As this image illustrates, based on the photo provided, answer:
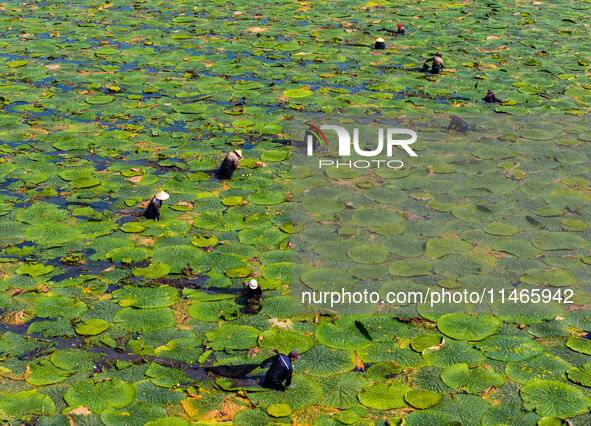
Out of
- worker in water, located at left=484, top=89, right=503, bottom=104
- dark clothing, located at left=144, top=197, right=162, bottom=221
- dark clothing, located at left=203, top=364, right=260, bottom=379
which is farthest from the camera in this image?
worker in water, located at left=484, top=89, right=503, bottom=104

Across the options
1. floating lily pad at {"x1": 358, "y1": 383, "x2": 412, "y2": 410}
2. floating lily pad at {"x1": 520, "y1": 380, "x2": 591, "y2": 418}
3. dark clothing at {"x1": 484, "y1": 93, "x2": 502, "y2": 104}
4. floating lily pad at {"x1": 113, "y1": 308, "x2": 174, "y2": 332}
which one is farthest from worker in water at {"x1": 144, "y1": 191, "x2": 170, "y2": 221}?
dark clothing at {"x1": 484, "y1": 93, "x2": 502, "y2": 104}

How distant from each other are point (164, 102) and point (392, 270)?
510 centimetres

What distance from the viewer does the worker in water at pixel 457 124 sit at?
8.31 metres

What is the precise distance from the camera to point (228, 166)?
713 centimetres

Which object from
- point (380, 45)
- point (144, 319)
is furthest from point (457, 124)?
point (144, 319)

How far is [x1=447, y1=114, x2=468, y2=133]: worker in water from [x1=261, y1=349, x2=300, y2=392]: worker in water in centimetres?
508

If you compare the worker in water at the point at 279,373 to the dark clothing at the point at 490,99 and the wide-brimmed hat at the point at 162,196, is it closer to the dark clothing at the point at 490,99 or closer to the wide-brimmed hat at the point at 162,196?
the wide-brimmed hat at the point at 162,196

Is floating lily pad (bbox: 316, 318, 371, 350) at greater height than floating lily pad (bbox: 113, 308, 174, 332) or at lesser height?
lesser

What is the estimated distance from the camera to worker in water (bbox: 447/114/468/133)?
27.3ft

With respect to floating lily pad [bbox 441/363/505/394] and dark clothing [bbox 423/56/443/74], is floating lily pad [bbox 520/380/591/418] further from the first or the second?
dark clothing [bbox 423/56/443/74]

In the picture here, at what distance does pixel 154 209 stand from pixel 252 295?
1732 millimetres

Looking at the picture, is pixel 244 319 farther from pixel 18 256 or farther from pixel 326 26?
pixel 326 26

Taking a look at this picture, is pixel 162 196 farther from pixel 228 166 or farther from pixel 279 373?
pixel 279 373

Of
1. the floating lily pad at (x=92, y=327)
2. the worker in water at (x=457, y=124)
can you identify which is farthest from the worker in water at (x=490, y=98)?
the floating lily pad at (x=92, y=327)
